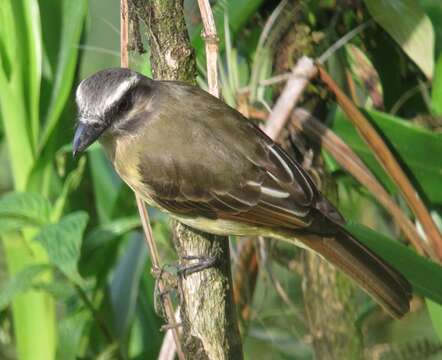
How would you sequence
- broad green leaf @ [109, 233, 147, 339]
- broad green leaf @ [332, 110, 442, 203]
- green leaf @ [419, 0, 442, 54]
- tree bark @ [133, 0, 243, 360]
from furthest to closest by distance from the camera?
broad green leaf @ [109, 233, 147, 339], green leaf @ [419, 0, 442, 54], broad green leaf @ [332, 110, 442, 203], tree bark @ [133, 0, 243, 360]

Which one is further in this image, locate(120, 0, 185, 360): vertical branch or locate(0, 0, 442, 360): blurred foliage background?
locate(0, 0, 442, 360): blurred foliage background

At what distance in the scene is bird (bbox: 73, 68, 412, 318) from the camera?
252cm

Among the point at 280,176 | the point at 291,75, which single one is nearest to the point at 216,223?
the point at 280,176

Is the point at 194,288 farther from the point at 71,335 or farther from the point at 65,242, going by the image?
the point at 71,335

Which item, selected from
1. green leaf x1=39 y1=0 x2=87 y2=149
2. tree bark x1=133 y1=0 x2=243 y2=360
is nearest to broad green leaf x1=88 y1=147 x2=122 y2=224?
green leaf x1=39 y1=0 x2=87 y2=149

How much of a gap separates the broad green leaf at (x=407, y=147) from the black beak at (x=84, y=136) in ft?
2.58

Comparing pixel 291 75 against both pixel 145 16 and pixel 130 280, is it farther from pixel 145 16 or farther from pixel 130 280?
pixel 130 280

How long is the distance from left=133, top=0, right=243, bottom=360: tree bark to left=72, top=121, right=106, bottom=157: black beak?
0.68ft

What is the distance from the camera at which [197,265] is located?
2.26 meters

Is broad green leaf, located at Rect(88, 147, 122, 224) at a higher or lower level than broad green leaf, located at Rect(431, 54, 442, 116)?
lower

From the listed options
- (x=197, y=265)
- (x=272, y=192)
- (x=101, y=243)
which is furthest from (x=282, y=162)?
(x=101, y=243)

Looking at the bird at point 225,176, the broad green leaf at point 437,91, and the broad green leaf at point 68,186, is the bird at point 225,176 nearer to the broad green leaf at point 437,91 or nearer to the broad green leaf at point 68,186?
the broad green leaf at point 68,186

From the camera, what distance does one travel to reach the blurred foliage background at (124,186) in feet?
8.92

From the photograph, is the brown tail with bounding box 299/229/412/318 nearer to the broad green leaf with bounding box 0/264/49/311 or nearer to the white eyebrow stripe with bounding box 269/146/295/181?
the white eyebrow stripe with bounding box 269/146/295/181
